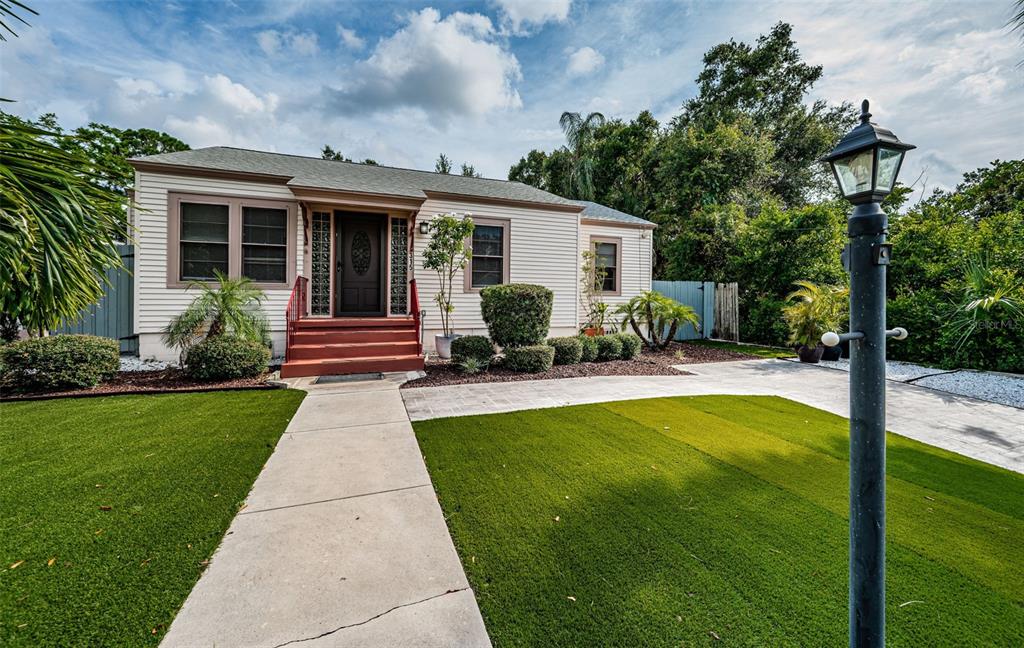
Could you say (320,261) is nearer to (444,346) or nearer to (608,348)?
(444,346)

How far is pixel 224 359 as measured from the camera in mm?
5750

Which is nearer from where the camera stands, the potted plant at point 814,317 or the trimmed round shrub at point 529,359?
the trimmed round shrub at point 529,359

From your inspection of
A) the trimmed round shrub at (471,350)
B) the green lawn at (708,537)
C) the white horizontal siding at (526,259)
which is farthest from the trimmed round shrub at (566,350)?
the green lawn at (708,537)

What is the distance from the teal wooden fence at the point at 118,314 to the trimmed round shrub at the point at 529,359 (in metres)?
7.40

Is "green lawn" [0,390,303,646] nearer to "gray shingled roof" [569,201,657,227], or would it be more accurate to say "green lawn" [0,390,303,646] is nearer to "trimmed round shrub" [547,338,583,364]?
"trimmed round shrub" [547,338,583,364]

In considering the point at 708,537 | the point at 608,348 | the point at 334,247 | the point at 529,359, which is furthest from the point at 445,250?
the point at 708,537

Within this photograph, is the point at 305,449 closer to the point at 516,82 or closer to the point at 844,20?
the point at 844,20

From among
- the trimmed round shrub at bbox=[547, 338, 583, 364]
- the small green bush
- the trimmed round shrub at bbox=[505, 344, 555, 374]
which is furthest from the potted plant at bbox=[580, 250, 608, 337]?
the trimmed round shrub at bbox=[505, 344, 555, 374]

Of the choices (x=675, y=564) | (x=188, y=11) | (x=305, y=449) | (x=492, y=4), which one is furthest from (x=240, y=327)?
(x=492, y=4)

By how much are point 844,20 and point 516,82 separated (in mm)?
7561

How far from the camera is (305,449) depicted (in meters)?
3.42

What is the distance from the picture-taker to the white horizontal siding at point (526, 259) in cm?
870

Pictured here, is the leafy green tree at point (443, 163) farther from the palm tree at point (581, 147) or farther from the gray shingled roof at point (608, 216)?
the gray shingled roof at point (608, 216)

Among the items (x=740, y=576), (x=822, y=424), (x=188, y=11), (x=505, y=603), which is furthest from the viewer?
(x=188, y=11)
